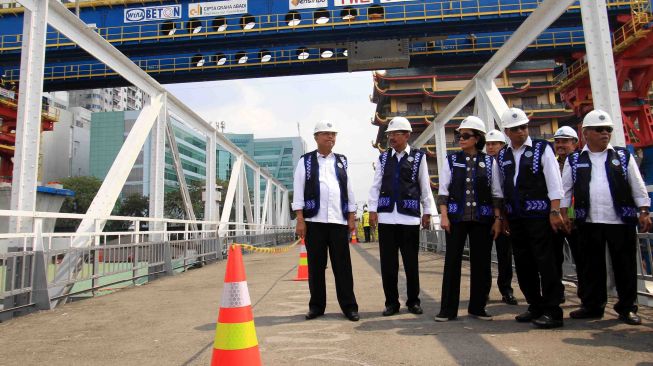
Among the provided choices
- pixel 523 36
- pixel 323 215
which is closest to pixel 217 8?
pixel 523 36

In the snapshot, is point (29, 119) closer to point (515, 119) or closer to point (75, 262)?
point (75, 262)

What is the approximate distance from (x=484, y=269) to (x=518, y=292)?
76.0 inches

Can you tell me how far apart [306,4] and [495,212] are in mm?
17461

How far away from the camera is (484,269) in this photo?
3.89m

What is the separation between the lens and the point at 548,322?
3477 millimetres

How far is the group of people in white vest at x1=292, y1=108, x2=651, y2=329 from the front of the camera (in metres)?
3.66

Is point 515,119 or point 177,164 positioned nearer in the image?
point 515,119

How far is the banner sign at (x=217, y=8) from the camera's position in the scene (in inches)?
768

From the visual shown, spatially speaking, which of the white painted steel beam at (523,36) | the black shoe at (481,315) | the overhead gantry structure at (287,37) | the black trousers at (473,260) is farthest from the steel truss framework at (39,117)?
the overhead gantry structure at (287,37)

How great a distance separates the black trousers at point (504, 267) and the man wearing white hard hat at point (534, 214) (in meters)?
0.99

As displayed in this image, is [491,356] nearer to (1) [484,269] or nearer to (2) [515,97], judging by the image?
(1) [484,269]

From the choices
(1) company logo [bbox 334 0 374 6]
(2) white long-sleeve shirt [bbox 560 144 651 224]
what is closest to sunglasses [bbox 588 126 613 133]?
(2) white long-sleeve shirt [bbox 560 144 651 224]

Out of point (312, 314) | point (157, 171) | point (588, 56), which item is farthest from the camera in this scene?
point (157, 171)

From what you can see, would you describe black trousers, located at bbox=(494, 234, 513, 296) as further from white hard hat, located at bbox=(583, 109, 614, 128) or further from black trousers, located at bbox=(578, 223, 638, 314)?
white hard hat, located at bbox=(583, 109, 614, 128)
